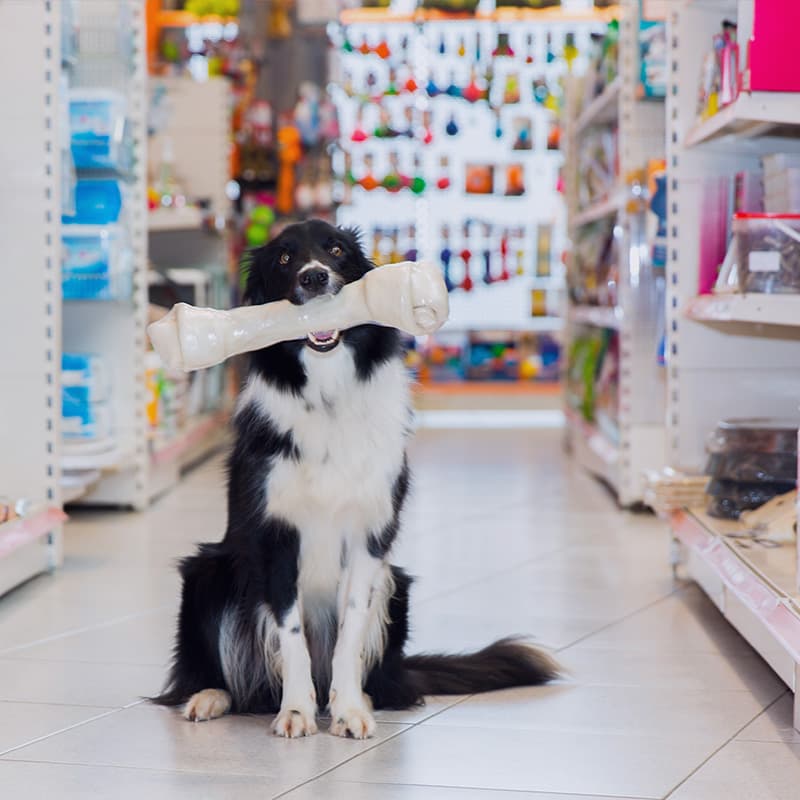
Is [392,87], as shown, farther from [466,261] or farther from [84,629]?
[84,629]

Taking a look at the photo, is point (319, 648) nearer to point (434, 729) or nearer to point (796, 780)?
point (434, 729)

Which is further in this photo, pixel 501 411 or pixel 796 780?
pixel 501 411

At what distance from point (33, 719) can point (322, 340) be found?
906 millimetres

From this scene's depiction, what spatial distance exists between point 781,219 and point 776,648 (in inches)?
37.7

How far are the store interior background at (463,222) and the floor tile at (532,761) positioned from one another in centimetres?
35

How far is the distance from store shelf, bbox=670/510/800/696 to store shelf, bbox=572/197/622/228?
218 cm

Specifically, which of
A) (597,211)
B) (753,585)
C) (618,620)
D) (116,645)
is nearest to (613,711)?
(753,585)

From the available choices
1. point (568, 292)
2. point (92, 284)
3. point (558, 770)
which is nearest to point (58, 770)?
point (558, 770)

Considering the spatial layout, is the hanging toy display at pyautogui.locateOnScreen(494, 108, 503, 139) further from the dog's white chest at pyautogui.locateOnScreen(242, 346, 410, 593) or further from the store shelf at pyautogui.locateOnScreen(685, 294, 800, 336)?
the dog's white chest at pyautogui.locateOnScreen(242, 346, 410, 593)

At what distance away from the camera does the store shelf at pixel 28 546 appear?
370 cm

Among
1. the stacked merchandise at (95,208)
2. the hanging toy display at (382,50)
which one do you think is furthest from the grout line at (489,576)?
the hanging toy display at (382,50)

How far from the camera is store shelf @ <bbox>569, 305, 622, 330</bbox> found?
5734mm

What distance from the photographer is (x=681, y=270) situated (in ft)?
13.3

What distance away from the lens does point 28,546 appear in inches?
158
